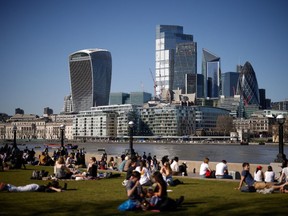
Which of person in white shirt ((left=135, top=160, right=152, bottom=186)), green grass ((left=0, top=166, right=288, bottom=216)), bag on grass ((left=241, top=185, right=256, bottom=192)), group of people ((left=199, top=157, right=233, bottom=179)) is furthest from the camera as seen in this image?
group of people ((left=199, top=157, right=233, bottom=179))

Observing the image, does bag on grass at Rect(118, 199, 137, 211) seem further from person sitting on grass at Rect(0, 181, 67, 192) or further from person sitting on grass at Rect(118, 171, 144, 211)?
person sitting on grass at Rect(0, 181, 67, 192)

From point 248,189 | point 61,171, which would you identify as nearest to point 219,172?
point 248,189

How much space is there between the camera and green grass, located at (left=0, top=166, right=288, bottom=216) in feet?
39.7

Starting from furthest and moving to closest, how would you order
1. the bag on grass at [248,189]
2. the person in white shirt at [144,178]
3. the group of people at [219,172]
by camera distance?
the group of people at [219,172], the person in white shirt at [144,178], the bag on grass at [248,189]

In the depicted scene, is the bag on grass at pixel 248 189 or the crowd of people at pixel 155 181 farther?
the bag on grass at pixel 248 189

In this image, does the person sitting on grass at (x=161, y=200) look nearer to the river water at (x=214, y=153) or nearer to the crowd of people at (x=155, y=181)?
A: the crowd of people at (x=155, y=181)

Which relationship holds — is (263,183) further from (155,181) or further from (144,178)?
(155,181)

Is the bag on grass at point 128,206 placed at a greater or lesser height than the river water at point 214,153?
greater

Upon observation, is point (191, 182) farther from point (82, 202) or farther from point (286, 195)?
point (82, 202)

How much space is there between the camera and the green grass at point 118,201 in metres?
12.1

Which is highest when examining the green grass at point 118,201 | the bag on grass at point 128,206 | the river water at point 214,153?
the bag on grass at point 128,206

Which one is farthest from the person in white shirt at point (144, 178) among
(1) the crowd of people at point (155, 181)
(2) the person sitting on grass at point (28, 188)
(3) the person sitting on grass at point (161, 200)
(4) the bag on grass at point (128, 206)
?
(4) the bag on grass at point (128, 206)

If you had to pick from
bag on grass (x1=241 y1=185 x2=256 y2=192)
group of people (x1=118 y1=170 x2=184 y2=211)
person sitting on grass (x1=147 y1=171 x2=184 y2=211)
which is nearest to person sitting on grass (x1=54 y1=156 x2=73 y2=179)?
group of people (x1=118 y1=170 x2=184 y2=211)

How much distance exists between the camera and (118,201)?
14.2 meters
